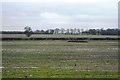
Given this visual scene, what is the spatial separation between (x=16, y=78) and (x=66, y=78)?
266 centimetres

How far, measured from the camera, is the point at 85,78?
18.4 meters

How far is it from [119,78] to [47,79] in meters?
3.91

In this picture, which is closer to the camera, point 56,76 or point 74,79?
point 74,79

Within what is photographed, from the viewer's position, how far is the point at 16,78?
1822 cm

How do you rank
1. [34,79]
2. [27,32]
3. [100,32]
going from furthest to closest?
[100,32]
[27,32]
[34,79]

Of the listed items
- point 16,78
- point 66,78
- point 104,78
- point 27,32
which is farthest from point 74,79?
point 27,32

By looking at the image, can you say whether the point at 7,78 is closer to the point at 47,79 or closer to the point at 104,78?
the point at 47,79

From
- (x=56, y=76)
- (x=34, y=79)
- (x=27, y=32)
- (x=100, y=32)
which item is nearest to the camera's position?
(x=34, y=79)

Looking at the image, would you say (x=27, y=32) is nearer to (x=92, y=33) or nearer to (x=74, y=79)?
(x=92, y=33)

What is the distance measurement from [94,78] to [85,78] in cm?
52

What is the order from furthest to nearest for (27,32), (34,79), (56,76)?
(27,32), (56,76), (34,79)

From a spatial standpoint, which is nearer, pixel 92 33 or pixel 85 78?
pixel 85 78

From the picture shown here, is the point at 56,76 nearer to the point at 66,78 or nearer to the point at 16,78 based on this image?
the point at 66,78

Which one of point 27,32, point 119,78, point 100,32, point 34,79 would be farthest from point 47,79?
point 100,32
